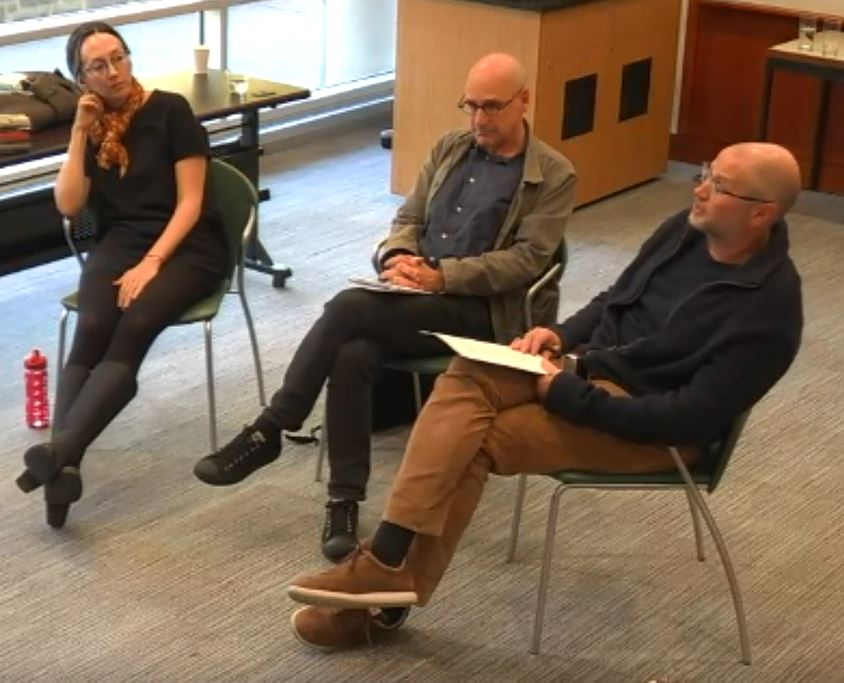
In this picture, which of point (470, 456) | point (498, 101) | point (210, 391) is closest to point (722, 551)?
point (470, 456)

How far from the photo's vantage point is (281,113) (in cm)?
712

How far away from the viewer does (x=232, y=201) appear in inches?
161

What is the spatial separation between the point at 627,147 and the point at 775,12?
2.84ft

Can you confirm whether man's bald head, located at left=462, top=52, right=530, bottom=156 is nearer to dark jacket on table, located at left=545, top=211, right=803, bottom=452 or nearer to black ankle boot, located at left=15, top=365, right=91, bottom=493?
dark jacket on table, located at left=545, top=211, right=803, bottom=452

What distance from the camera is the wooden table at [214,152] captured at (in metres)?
4.49

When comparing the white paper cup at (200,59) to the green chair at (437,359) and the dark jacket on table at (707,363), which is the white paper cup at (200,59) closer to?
the green chair at (437,359)

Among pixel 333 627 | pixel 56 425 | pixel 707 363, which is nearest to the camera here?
pixel 707 363

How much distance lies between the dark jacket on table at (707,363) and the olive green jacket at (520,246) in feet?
1.84

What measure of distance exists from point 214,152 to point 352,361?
1877 mm

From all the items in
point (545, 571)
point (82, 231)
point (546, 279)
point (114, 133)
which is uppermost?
point (114, 133)

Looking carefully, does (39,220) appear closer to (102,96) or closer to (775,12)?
(102,96)

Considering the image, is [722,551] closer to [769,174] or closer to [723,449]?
[723,449]

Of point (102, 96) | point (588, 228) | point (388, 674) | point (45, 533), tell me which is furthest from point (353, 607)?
point (588, 228)

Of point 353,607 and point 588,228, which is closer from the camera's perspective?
point 353,607
